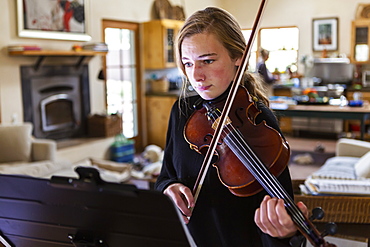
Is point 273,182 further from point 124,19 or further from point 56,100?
point 124,19

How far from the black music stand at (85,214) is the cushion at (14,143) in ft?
10.2

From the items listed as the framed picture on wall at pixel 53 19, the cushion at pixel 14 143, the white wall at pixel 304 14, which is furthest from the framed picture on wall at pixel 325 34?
the cushion at pixel 14 143

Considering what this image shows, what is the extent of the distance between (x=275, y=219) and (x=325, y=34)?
24.2 ft

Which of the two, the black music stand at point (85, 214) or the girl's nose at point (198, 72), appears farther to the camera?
the girl's nose at point (198, 72)

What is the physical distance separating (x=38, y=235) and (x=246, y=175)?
48 centimetres

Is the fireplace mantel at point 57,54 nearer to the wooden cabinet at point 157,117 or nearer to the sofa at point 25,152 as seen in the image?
the sofa at point 25,152

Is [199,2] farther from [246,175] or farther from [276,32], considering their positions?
[246,175]

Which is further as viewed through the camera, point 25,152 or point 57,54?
point 57,54

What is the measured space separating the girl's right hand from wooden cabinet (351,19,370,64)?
696 cm

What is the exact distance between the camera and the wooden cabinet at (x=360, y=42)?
23.7ft

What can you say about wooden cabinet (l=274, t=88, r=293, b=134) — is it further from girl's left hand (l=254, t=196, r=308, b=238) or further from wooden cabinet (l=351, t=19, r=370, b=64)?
girl's left hand (l=254, t=196, r=308, b=238)

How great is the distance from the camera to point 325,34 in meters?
7.66

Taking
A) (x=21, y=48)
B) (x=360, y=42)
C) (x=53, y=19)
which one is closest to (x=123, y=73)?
(x=53, y=19)

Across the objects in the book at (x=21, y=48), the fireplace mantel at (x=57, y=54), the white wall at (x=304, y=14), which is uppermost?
the white wall at (x=304, y=14)
